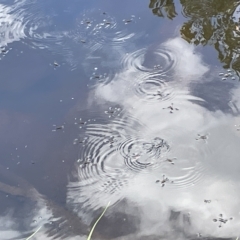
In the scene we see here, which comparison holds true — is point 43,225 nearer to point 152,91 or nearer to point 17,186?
point 17,186

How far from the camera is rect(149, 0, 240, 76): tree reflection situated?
296cm

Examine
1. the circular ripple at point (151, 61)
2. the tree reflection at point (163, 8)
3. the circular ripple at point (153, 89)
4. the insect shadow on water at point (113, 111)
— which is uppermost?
the tree reflection at point (163, 8)

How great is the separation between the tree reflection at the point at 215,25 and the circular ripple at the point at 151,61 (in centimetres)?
27

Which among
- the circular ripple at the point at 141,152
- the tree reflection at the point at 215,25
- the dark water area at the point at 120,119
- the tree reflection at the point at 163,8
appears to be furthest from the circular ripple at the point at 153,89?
the tree reflection at the point at 163,8

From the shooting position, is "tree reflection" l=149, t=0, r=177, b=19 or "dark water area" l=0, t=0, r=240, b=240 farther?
"tree reflection" l=149, t=0, r=177, b=19

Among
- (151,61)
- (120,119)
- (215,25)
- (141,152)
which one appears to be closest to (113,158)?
(141,152)

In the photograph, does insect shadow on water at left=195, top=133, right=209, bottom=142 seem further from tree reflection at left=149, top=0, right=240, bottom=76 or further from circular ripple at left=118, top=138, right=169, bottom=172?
tree reflection at left=149, top=0, right=240, bottom=76

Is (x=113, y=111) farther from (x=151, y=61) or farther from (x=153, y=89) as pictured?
(x=151, y=61)

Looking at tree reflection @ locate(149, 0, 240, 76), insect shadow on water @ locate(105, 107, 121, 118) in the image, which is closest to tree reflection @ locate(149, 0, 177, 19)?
tree reflection @ locate(149, 0, 240, 76)

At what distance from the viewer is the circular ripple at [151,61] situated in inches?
114

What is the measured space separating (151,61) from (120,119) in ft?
1.88

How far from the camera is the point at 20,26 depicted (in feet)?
10.7

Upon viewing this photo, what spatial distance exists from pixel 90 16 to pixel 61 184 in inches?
60.6

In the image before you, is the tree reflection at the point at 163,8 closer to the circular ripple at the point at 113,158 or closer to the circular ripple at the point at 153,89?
the circular ripple at the point at 153,89
